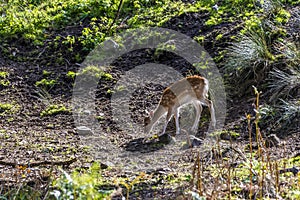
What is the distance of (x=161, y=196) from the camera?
5.26 m

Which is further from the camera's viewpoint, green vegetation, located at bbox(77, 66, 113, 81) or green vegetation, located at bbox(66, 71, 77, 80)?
green vegetation, located at bbox(66, 71, 77, 80)

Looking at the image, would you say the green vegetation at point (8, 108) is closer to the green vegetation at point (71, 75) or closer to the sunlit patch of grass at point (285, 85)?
the green vegetation at point (71, 75)

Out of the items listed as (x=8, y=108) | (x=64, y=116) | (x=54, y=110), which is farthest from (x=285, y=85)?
(x=8, y=108)

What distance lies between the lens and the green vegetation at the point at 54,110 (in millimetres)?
8949

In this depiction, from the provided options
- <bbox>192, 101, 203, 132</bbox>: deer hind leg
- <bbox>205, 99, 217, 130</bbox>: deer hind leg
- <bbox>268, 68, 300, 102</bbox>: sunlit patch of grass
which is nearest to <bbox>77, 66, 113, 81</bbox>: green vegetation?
<bbox>192, 101, 203, 132</bbox>: deer hind leg

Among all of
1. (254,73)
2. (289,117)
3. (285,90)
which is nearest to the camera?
(289,117)

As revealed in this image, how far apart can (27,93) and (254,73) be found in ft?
12.7

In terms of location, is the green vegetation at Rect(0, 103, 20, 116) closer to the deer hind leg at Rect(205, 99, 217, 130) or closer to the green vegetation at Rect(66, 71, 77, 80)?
the green vegetation at Rect(66, 71, 77, 80)

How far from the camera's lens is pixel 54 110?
9000mm

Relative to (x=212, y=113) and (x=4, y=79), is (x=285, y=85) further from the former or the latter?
(x=4, y=79)

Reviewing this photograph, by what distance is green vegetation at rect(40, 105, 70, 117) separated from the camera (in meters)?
8.95

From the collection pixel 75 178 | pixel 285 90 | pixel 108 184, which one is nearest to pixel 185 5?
pixel 285 90

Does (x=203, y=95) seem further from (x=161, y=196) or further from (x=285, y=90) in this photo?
(x=161, y=196)

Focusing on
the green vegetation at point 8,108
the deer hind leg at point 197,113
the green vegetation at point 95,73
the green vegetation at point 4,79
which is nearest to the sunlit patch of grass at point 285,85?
the deer hind leg at point 197,113
